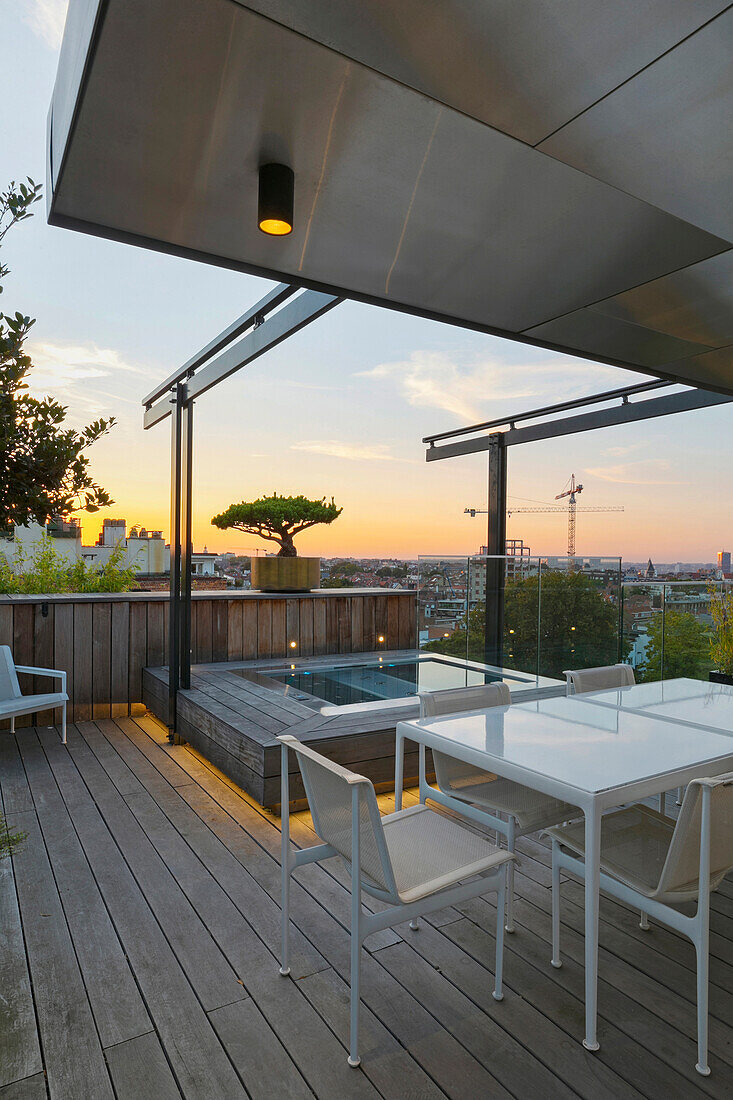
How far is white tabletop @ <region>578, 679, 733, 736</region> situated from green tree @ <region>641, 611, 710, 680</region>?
151cm

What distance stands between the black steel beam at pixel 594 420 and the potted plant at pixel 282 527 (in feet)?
4.54

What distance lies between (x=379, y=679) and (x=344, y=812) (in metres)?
3.71

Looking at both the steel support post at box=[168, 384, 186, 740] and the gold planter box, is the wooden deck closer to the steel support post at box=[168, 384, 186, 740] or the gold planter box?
the steel support post at box=[168, 384, 186, 740]

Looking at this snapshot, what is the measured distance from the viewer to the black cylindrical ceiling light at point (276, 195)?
1.54m

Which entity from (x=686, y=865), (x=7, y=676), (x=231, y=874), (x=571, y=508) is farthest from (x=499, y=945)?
(x=571, y=508)

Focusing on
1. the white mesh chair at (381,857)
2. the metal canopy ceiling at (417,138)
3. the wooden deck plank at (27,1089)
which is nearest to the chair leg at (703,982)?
the white mesh chair at (381,857)

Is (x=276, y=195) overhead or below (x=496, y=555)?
overhead

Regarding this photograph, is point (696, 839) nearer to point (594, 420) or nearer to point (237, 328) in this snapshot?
point (237, 328)

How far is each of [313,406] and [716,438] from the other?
4326 millimetres

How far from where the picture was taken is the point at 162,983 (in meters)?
1.97

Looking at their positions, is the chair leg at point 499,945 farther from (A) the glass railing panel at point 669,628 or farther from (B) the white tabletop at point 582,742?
(A) the glass railing panel at point 669,628

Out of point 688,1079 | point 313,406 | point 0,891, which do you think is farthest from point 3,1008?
point 313,406

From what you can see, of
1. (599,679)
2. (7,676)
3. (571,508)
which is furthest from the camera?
(571,508)

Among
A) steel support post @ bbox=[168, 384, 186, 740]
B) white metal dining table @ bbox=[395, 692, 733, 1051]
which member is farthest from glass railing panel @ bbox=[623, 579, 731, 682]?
steel support post @ bbox=[168, 384, 186, 740]
